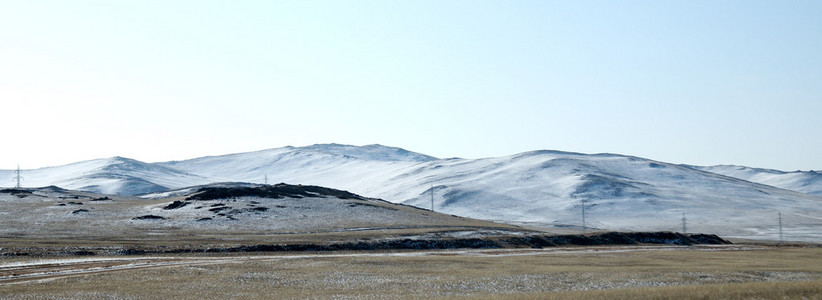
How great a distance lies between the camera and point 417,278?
175 feet

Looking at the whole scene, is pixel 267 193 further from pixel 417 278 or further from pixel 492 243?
pixel 417 278

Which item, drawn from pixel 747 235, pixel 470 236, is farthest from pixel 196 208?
pixel 747 235

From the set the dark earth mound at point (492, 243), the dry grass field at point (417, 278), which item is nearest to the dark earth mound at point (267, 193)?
the dark earth mound at point (492, 243)

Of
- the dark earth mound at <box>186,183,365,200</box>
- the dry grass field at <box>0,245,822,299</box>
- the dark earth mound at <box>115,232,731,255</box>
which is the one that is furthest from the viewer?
the dark earth mound at <box>186,183,365,200</box>

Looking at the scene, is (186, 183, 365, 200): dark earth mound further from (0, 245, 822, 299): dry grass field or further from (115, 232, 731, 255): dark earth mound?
(0, 245, 822, 299): dry grass field

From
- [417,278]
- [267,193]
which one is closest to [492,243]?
[417,278]

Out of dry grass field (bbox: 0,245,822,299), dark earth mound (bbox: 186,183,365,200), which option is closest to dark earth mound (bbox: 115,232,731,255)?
dry grass field (bbox: 0,245,822,299)

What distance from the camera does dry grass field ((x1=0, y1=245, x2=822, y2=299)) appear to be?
41.0 m

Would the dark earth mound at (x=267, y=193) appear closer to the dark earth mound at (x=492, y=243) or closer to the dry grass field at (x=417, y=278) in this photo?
the dark earth mound at (x=492, y=243)

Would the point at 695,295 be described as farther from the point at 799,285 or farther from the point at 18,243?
the point at 18,243

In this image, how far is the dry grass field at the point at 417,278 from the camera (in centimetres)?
4105

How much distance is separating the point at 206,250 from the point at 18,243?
19961 millimetres

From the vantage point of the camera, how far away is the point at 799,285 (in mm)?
41219

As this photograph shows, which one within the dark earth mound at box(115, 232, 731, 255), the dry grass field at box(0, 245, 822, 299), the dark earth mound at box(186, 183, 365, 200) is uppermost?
the dark earth mound at box(186, 183, 365, 200)
